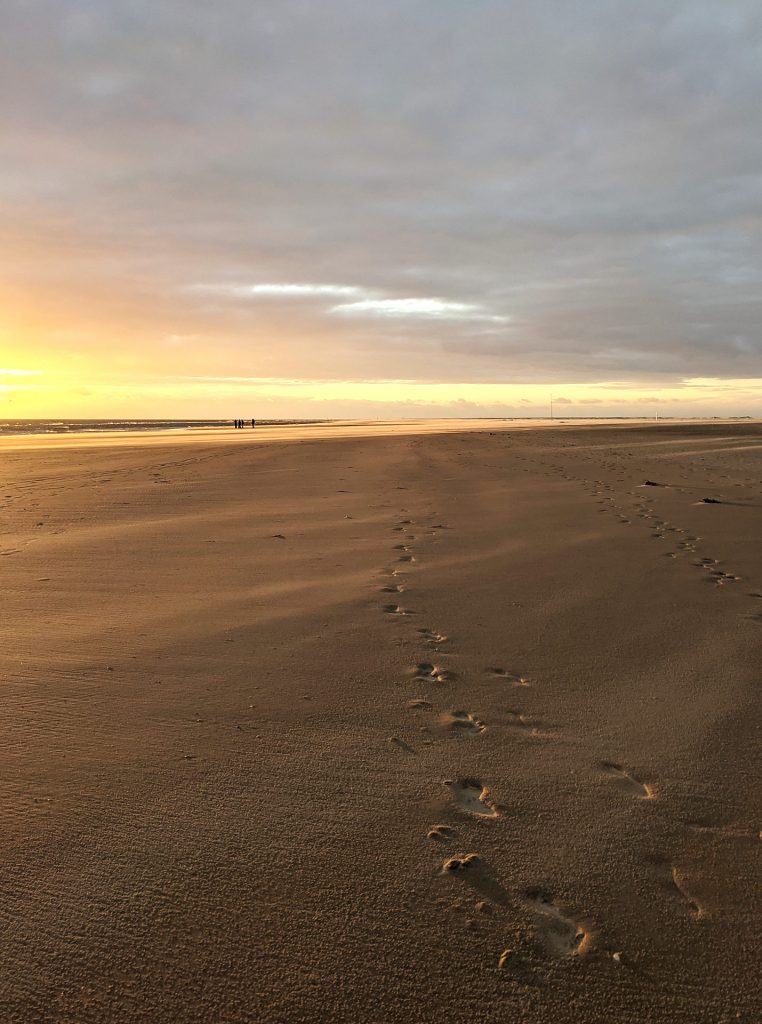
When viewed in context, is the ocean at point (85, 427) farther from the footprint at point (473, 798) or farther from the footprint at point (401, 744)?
the footprint at point (473, 798)

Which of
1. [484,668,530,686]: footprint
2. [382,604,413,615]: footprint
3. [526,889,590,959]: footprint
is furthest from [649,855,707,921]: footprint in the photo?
[382,604,413,615]: footprint

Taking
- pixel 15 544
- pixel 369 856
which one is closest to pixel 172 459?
pixel 15 544

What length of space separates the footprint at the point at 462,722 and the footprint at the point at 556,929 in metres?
1.17

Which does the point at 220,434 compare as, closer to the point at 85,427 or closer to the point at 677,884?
the point at 85,427

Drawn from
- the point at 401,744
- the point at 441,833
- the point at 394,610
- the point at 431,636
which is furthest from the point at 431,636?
the point at 441,833

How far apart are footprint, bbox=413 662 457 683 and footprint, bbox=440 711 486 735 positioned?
0.42m

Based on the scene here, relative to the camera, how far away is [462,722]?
3576mm

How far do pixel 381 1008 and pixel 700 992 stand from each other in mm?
941

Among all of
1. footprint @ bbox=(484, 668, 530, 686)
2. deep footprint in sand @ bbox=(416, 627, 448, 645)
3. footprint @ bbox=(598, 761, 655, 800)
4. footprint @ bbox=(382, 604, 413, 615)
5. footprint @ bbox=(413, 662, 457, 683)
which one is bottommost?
footprint @ bbox=(598, 761, 655, 800)

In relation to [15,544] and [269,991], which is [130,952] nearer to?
[269,991]

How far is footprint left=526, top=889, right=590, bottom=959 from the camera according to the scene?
2.13 metres

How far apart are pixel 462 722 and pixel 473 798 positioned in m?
Answer: 0.69

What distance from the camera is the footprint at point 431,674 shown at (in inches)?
161

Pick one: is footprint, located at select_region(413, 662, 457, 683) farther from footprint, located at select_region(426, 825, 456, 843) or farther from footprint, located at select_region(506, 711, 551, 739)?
footprint, located at select_region(426, 825, 456, 843)
